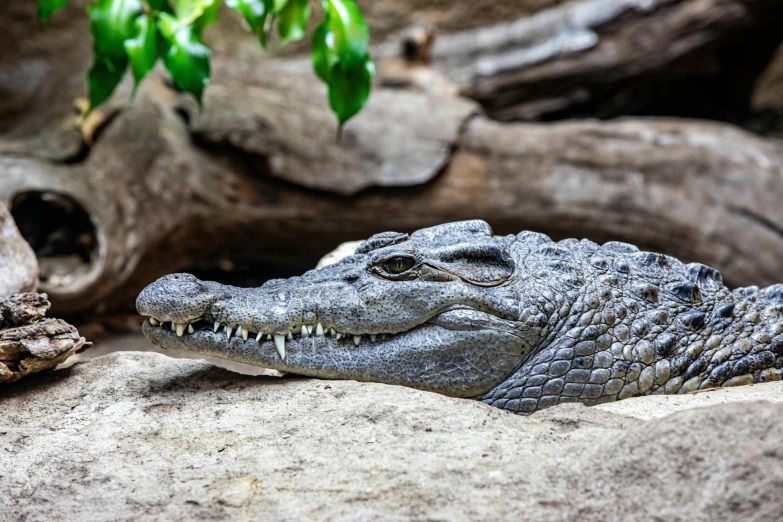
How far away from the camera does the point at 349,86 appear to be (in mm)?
4262

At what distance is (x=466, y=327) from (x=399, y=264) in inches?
13.5

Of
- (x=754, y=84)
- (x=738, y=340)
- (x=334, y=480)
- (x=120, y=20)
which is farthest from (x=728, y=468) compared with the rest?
(x=754, y=84)

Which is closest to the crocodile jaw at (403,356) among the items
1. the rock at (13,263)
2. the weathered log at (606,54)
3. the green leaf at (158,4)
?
the rock at (13,263)

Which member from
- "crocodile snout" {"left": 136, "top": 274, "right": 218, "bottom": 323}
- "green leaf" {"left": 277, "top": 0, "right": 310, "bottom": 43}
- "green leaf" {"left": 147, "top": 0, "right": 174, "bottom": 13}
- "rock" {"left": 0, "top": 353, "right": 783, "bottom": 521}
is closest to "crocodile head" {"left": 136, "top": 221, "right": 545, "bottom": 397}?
"crocodile snout" {"left": 136, "top": 274, "right": 218, "bottom": 323}

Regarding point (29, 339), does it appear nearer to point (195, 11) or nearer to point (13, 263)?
point (13, 263)

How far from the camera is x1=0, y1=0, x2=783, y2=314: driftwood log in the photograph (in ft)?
16.3

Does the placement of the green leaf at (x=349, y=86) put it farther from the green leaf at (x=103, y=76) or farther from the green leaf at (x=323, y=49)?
the green leaf at (x=103, y=76)

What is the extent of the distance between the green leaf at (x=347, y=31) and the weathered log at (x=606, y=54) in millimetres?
2847

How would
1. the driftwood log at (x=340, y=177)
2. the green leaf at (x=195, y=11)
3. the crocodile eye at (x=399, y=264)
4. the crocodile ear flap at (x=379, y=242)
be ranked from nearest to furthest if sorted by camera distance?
the crocodile eye at (x=399, y=264)
the crocodile ear flap at (x=379, y=242)
the green leaf at (x=195, y=11)
the driftwood log at (x=340, y=177)

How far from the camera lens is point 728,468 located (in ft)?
5.55

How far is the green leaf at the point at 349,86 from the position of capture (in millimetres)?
4219

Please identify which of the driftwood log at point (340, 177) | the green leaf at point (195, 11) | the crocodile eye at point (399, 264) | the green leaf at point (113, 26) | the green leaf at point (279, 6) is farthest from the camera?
the driftwood log at point (340, 177)

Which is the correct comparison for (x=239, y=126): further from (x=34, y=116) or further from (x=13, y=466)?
(x=13, y=466)

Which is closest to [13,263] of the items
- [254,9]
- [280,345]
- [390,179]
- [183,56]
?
[280,345]
